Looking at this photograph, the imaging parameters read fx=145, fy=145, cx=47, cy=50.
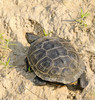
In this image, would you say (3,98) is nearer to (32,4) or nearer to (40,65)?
(40,65)

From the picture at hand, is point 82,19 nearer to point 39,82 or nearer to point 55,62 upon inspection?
point 55,62

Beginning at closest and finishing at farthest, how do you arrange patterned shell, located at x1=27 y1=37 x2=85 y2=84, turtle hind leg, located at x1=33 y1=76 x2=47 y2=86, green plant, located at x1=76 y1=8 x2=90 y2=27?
patterned shell, located at x1=27 y1=37 x2=85 y2=84 → turtle hind leg, located at x1=33 y1=76 x2=47 y2=86 → green plant, located at x1=76 y1=8 x2=90 y2=27

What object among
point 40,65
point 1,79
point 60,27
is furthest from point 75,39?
point 1,79

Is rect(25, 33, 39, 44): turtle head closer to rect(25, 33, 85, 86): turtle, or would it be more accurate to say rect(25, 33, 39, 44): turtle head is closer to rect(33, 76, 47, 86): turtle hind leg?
rect(25, 33, 85, 86): turtle

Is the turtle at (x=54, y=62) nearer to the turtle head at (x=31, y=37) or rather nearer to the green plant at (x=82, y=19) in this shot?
the turtle head at (x=31, y=37)

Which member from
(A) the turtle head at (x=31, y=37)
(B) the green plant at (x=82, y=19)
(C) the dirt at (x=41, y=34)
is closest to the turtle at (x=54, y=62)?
(C) the dirt at (x=41, y=34)

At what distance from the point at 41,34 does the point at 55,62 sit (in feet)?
4.97

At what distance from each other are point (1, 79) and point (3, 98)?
0.45 meters

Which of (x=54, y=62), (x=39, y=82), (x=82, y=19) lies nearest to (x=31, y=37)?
(x=54, y=62)

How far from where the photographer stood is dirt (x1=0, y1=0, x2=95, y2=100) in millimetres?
3359

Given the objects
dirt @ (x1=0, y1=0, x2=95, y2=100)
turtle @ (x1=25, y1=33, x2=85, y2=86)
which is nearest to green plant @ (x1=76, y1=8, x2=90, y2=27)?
dirt @ (x1=0, y1=0, x2=95, y2=100)

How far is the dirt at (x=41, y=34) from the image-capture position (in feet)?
11.0

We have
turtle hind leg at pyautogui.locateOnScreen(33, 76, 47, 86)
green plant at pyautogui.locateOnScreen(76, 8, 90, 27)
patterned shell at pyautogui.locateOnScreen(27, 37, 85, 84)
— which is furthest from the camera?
green plant at pyautogui.locateOnScreen(76, 8, 90, 27)

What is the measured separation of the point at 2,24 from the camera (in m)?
4.47
